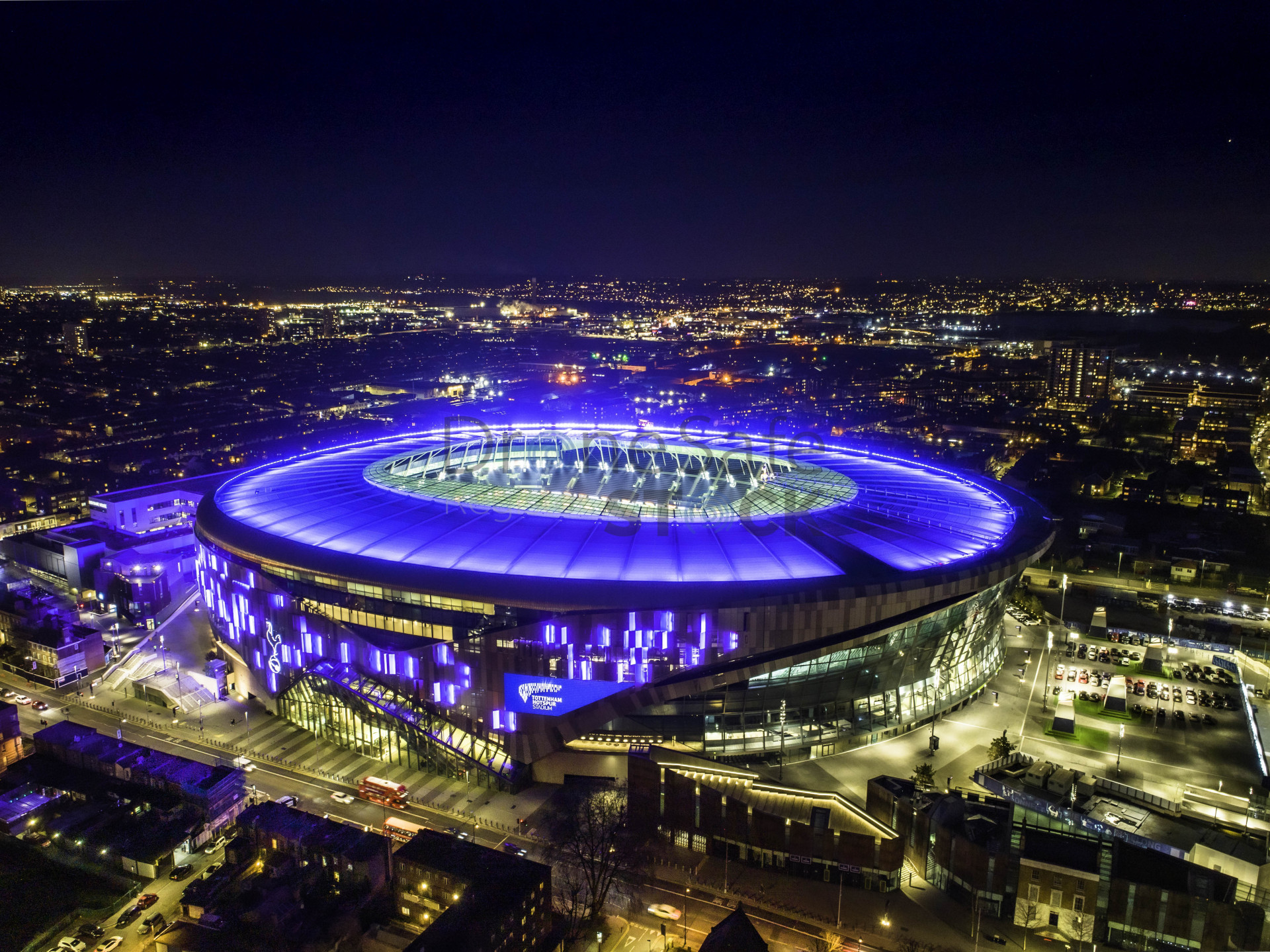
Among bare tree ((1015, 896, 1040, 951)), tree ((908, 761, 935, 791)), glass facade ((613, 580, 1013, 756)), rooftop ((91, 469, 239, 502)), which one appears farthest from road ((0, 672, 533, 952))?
rooftop ((91, 469, 239, 502))

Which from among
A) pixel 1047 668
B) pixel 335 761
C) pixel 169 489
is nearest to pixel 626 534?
pixel 335 761

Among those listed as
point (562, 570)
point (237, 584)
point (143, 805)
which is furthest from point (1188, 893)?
point (237, 584)

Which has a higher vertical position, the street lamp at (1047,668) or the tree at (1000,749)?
the tree at (1000,749)

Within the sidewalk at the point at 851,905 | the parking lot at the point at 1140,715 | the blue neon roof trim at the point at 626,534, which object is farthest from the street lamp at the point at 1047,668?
the sidewalk at the point at 851,905

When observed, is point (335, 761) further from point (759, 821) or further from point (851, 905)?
point (851, 905)

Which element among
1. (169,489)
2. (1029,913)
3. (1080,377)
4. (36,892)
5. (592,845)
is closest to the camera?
(1029,913)

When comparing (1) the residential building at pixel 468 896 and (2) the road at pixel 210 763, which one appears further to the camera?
(2) the road at pixel 210 763

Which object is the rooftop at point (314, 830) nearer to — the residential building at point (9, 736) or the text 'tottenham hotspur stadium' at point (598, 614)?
the text 'tottenham hotspur stadium' at point (598, 614)
